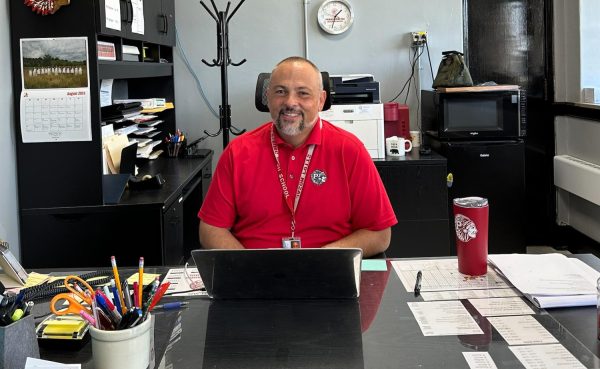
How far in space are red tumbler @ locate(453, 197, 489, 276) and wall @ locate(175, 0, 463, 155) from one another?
10.2 feet

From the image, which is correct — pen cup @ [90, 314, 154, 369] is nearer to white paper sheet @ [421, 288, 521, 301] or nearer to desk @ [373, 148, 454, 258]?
white paper sheet @ [421, 288, 521, 301]

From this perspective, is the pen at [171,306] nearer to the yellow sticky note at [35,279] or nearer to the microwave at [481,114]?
the yellow sticky note at [35,279]

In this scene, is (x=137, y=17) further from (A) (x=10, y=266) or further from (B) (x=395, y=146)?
(A) (x=10, y=266)

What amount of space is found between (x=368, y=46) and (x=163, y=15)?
56.0 inches

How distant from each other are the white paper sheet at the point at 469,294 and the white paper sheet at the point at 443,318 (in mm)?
34

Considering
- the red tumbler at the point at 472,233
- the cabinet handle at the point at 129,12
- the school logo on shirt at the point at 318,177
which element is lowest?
the red tumbler at the point at 472,233

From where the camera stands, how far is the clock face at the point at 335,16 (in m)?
4.62

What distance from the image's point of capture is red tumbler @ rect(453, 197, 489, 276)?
1.64 metres

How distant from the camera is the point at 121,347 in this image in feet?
3.71

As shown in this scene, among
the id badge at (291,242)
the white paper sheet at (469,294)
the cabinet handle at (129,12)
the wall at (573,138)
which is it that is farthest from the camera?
the wall at (573,138)

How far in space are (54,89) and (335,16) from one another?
2430mm

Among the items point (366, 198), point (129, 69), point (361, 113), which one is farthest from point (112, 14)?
point (361, 113)

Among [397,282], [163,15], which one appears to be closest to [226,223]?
[397,282]

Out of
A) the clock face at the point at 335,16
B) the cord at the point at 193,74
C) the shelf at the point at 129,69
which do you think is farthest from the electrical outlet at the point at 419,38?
the shelf at the point at 129,69
